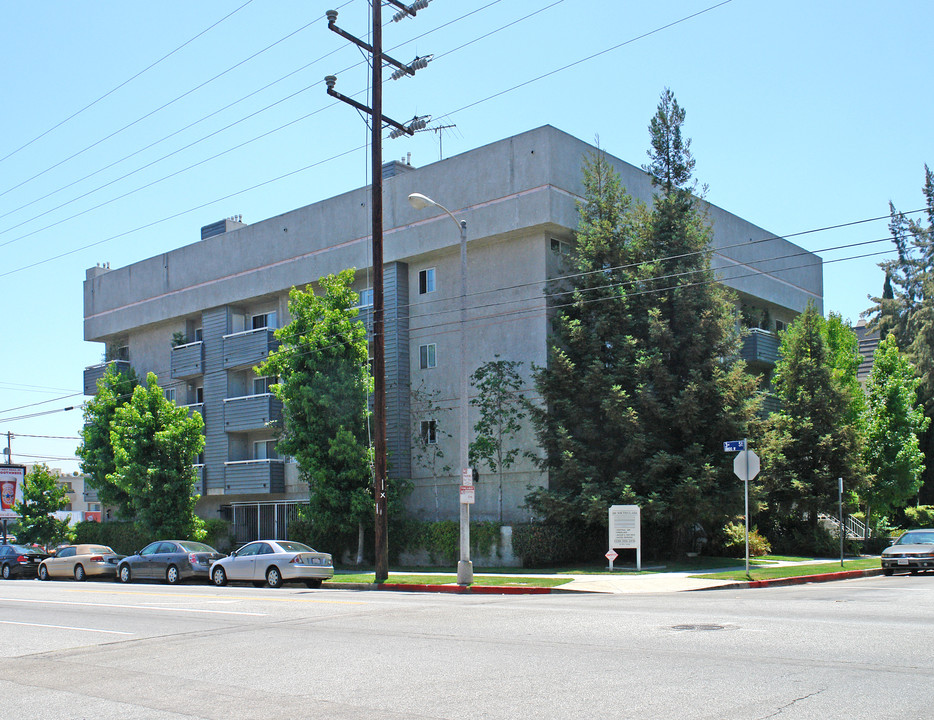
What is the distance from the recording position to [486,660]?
9.85 m

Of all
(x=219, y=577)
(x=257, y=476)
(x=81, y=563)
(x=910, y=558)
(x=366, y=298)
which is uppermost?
(x=366, y=298)

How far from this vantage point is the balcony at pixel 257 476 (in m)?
37.7

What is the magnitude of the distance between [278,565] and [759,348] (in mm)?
22137

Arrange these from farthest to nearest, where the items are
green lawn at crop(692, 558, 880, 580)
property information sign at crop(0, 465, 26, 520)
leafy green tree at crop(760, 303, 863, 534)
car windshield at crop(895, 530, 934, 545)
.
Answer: property information sign at crop(0, 465, 26, 520)
leafy green tree at crop(760, 303, 863, 534)
car windshield at crop(895, 530, 934, 545)
green lawn at crop(692, 558, 880, 580)

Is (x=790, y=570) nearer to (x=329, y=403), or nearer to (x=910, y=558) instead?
(x=910, y=558)

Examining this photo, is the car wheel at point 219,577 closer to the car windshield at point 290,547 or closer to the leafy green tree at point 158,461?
the car windshield at point 290,547

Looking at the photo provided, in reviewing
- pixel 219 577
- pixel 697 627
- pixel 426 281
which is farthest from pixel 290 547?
pixel 697 627

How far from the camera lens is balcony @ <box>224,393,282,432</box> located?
37719mm

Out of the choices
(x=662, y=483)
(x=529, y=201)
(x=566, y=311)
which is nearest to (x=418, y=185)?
(x=529, y=201)

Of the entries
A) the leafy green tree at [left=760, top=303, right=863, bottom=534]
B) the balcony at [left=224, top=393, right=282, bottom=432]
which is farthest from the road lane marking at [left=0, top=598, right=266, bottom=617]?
the leafy green tree at [left=760, top=303, right=863, bottom=534]

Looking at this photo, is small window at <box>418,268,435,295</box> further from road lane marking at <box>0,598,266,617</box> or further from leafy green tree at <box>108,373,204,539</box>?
road lane marking at <box>0,598,266,617</box>

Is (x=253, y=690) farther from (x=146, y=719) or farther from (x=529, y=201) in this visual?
(x=529, y=201)

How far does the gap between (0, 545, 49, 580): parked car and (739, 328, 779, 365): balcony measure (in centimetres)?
2948

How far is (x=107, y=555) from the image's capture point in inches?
1299
